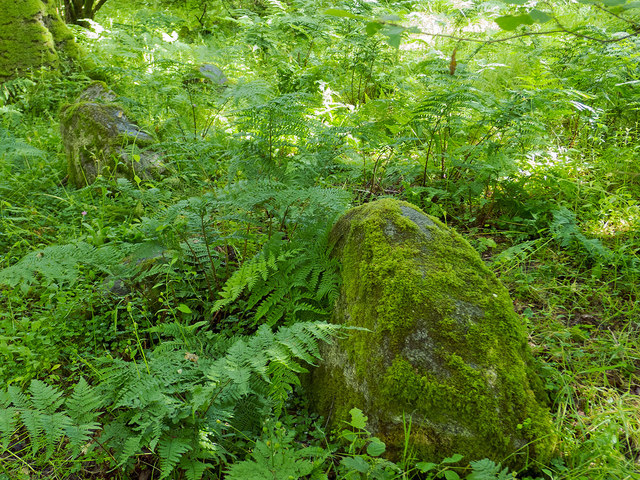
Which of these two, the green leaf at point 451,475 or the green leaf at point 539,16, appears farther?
the green leaf at point 451,475

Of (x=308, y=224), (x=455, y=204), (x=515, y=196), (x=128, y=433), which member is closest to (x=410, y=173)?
(x=455, y=204)

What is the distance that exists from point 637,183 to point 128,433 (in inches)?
182

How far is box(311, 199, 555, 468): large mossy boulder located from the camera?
6.26 ft

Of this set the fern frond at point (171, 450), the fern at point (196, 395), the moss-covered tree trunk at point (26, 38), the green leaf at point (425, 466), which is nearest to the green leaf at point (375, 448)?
the green leaf at point (425, 466)

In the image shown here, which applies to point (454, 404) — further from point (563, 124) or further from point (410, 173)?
point (563, 124)

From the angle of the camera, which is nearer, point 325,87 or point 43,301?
point 43,301

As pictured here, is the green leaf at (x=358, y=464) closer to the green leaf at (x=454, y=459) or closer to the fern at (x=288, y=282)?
the green leaf at (x=454, y=459)

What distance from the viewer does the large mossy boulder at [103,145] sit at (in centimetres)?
466

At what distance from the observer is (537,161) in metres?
3.96

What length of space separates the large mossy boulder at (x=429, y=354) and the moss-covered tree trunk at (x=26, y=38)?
270 inches

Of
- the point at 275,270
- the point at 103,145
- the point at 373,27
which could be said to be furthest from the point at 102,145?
the point at 373,27

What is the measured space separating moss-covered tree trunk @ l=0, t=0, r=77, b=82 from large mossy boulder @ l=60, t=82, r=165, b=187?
2436 millimetres

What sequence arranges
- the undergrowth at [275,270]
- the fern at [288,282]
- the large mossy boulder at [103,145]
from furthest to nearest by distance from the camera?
the large mossy boulder at [103,145]
the fern at [288,282]
the undergrowth at [275,270]

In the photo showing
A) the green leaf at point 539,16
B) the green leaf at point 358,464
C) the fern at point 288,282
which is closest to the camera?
the green leaf at point 539,16
